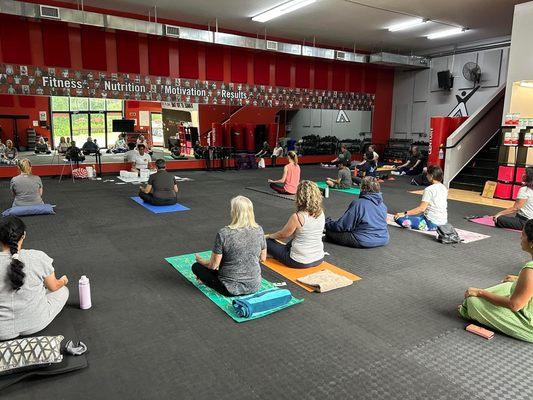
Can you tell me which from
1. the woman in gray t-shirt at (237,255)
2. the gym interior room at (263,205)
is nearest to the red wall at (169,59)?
→ the gym interior room at (263,205)

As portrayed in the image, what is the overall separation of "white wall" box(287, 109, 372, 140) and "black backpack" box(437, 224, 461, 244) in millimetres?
10454

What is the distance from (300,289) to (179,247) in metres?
1.96

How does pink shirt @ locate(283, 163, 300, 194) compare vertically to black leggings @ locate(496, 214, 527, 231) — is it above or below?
above

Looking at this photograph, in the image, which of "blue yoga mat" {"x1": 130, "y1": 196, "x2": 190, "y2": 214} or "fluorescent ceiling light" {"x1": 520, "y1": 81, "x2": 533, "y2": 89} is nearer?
"blue yoga mat" {"x1": 130, "y1": 196, "x2": 190, "y2": 214}

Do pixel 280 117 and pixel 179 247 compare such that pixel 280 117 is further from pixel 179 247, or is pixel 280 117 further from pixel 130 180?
pixel 179 247

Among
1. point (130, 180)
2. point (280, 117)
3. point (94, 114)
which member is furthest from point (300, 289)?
point (280, 117)

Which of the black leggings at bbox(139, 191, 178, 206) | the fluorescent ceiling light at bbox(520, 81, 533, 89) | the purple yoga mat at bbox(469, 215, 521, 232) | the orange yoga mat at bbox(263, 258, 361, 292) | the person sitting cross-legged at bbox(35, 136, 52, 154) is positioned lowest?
the orange yoga mat at bbox(263, 258, 361, 292)

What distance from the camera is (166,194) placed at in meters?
7.56

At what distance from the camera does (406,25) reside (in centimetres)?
1221

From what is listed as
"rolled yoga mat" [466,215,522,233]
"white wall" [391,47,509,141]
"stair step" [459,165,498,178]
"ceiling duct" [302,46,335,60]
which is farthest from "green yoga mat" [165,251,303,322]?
"white wall" [391,47,509,141]

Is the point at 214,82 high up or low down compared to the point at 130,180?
up

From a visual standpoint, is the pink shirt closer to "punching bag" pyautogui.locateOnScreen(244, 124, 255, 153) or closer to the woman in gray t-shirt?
the woman in gray t-shirt

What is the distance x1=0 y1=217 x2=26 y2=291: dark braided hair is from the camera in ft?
8.45

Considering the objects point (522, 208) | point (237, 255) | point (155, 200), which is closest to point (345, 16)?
point (522, 208)
